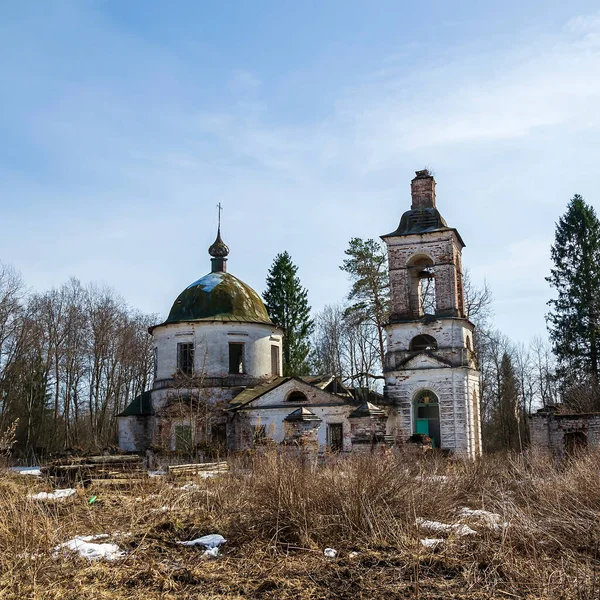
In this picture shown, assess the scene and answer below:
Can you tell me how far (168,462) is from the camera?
2142 cm

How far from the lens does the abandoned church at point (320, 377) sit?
2466 cm

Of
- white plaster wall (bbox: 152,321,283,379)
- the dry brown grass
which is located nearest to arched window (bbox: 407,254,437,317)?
white plaster wall (bbox: 152,321,283,379)

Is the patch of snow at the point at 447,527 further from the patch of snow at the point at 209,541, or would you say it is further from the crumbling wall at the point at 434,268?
the crumbling wall at the point at 434,268

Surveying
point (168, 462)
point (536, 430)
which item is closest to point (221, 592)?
point (168, 462)

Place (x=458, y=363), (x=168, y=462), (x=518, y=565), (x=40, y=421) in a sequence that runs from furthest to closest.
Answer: (x=40, y=421) < (x=458, y=363) < (x=168, y=462) < (x=518, y=565)

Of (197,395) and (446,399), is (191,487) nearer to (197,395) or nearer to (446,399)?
(446,399)

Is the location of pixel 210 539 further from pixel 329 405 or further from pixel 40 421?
pixel 40 421

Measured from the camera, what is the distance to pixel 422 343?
25734 millimetres

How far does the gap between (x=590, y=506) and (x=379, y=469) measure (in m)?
2.44

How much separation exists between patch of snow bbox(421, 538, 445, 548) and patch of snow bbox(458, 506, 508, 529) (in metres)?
0.57

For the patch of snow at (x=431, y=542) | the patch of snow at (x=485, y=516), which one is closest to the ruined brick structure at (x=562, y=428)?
the patch of snow at (x=485, y=516)

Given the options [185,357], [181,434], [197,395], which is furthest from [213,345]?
[181,434]

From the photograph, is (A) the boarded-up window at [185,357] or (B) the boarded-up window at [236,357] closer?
(A) the boarded-up window at [185,357]

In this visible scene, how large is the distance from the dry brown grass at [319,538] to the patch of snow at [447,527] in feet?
0.43
